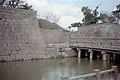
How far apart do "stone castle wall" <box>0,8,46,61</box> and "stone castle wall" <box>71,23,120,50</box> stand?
4943 mm

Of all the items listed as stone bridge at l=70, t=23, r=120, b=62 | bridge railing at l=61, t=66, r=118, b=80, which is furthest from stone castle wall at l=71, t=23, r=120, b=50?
bridge railing at l=61, t=66, r=118, b=80

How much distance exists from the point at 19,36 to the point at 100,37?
29.0ft

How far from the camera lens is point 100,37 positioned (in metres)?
21.4

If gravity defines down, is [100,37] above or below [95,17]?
below

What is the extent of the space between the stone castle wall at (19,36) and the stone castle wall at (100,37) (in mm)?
4943

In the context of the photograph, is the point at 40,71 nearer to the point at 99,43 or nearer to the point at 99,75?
the point at 99,75

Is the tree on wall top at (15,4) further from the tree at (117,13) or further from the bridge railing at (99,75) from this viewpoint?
the bridge railing at (99,75)

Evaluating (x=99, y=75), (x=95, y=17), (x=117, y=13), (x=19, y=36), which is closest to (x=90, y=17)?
(x=95, y=17)

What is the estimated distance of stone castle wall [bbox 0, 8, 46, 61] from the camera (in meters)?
19.3

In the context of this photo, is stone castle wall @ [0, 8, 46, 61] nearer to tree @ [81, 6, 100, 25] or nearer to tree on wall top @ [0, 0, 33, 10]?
tree on wall top @ [0, 0, 33, 10]

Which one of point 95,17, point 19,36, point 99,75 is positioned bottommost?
point 99,75

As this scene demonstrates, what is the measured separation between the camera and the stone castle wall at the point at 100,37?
18.8 metres

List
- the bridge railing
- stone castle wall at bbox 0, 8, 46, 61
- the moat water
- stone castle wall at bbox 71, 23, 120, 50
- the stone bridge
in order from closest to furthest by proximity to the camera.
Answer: the bridge railing
the moat water
the stone bridge
stone castle wall at bbox 71, 23, 120, 50
stone castle wall at bbox 0, 8, 46, 61

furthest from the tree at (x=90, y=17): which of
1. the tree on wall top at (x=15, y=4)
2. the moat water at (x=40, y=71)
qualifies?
the moat water at (x=40, y=71)
